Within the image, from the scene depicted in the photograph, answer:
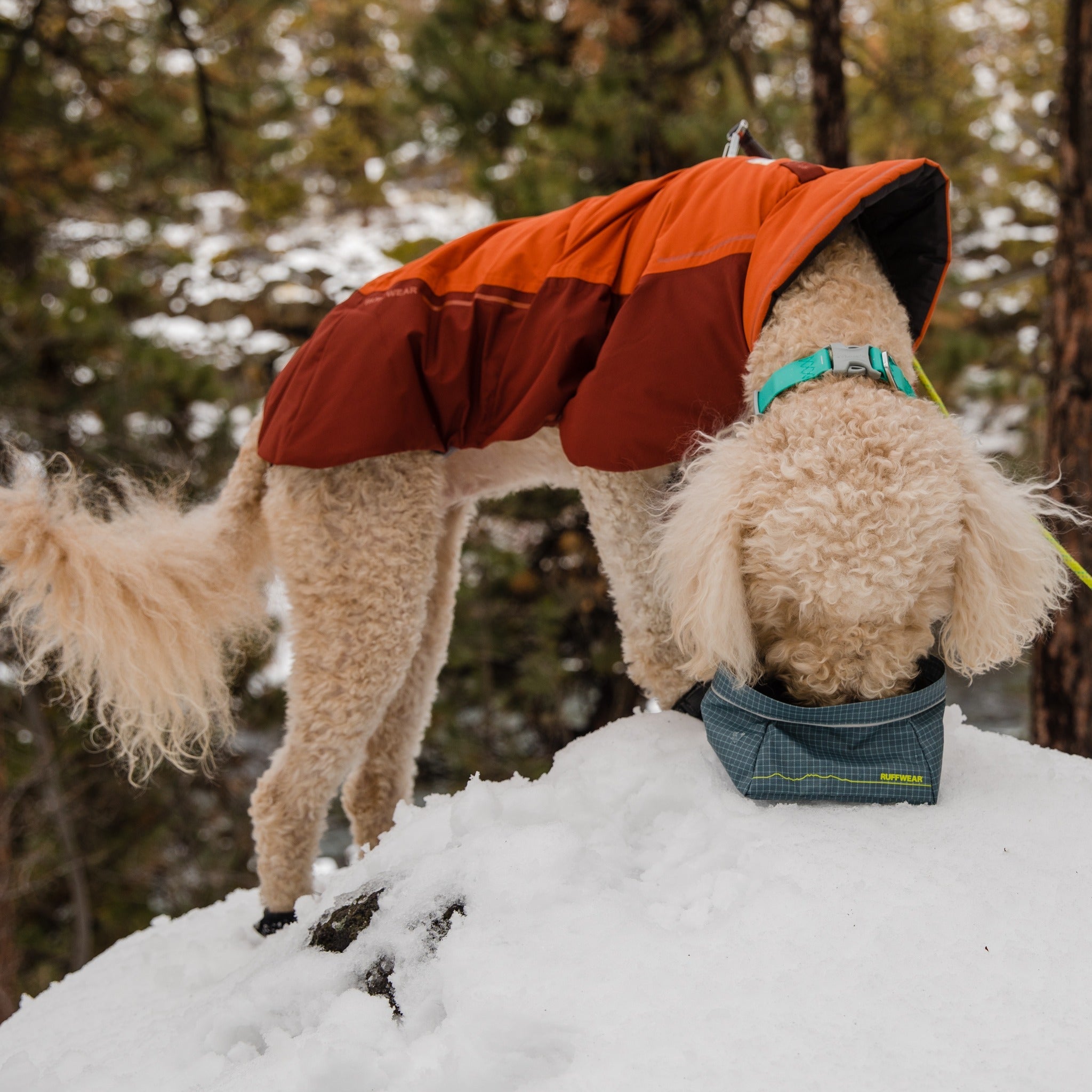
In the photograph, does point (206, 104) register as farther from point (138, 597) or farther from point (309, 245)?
point (138, 597)

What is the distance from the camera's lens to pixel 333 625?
2.18m

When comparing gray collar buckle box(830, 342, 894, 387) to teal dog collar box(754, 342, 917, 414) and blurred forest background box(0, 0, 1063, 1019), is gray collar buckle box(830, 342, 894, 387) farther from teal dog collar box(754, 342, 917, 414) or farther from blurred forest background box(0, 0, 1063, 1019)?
blurred forest background box(0, 0, 1063, 1019)

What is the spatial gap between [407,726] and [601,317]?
147 centimetres

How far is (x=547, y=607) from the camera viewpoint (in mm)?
5672

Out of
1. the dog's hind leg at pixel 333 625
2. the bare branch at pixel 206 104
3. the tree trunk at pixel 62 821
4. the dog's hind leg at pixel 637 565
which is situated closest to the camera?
the dog's hind leg at pixel 637 565

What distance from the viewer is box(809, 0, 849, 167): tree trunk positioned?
12.7ft

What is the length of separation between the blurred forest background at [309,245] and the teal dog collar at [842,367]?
3.05 meters

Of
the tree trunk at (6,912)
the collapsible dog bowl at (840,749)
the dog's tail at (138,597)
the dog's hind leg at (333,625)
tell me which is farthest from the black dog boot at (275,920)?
the tree trunk at (6,912)

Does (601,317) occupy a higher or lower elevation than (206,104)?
lower

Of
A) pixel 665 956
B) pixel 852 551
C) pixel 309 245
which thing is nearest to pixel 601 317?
pixel 852 551

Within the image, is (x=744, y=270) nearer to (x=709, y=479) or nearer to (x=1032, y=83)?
(x=709, y=479)

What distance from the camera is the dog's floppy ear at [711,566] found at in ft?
5.09

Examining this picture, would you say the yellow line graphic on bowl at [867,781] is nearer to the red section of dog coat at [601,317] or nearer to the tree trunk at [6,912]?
the red section of dog coat at [601,317]

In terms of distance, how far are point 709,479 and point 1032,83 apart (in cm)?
632
